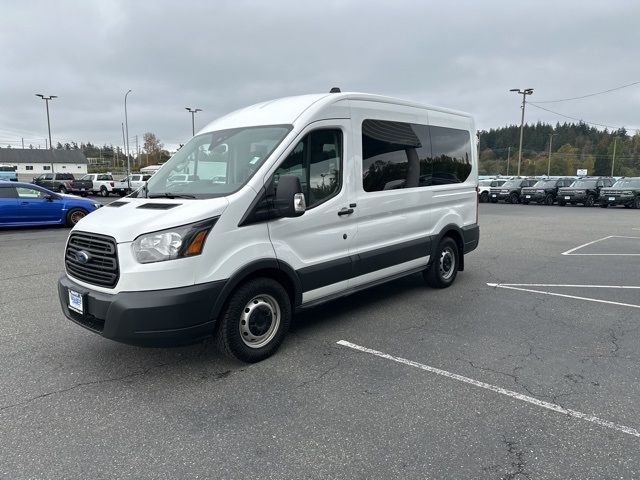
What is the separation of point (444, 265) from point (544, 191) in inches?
1099

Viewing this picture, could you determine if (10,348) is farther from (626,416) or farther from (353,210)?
(626,416)

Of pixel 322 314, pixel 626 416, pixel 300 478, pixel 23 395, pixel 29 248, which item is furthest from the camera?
pixel 29 248

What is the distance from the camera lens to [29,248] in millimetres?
10852

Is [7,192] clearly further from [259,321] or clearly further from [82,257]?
[259,321]

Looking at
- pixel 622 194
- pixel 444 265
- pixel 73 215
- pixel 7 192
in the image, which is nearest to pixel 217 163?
pixel 444 265

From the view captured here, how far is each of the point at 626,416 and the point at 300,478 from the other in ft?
7.77

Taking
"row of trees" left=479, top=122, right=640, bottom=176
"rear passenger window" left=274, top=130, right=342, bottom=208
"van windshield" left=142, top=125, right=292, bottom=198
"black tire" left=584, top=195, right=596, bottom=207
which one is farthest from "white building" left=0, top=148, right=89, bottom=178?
"rear passenger window" left=274, top=130, right=342, bottom=208

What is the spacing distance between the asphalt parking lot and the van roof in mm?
2250

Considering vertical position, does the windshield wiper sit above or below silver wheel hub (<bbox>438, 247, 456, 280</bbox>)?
above

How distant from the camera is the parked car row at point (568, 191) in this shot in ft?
87.5

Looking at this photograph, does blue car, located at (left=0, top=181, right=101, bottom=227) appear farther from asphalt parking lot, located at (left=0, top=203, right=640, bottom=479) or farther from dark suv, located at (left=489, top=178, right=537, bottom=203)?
dark suv, located at (left=489, top=178, right=537, bottom=203)

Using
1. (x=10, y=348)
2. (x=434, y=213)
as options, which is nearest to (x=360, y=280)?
(x=434, y=213)

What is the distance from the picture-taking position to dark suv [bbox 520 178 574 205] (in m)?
31.2

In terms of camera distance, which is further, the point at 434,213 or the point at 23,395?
the point at 434,213
